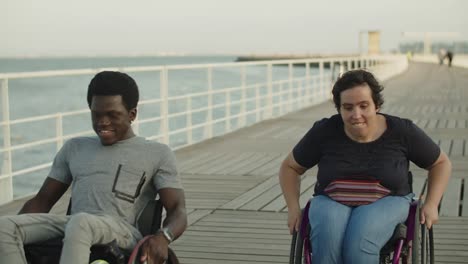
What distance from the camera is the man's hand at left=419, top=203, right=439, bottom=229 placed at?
293cm

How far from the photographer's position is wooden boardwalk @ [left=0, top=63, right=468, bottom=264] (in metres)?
4.26

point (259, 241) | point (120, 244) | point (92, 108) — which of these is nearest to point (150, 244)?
point (120, 244)

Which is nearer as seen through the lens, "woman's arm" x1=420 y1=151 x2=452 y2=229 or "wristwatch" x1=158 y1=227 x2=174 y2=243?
"wristwatch" x1=158 y1=227 x2=174 y2=243

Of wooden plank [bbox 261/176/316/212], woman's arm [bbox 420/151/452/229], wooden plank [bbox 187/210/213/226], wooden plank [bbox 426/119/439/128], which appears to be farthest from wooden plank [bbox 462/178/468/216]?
wooden plank [bbox 426/119/439/128]

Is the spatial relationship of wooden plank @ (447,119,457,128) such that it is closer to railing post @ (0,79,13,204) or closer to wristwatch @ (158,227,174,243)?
railing post @ (0,79,13,204)

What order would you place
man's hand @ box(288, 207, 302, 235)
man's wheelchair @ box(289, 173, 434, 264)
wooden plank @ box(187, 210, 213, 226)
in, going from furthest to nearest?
1. wooden plank @ box(187, 210, 213, 226)
2. man's hand @ box(288, 207, 302, 235)
3. man's wheelchair @ box(289, 173, 434, 264)

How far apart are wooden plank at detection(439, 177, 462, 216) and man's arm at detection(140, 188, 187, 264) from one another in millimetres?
2716

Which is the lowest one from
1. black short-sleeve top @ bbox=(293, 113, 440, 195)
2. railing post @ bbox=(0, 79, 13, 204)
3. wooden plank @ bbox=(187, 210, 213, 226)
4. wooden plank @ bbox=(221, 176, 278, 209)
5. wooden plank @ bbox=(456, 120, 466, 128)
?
wooden plank @ bbox=(456, 120, 466, 128)

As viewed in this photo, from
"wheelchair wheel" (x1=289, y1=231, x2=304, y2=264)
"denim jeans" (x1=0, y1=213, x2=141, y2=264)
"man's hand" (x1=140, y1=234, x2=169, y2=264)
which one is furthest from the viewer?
"wheelchair wheel" (x1=289, y1=231, x2=304, y2=264)

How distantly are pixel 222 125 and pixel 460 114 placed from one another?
951 cm

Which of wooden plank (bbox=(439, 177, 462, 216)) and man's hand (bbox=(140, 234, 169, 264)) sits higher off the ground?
man's hand (bbox=(140, 234, 169, 264))

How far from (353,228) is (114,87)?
96 cm

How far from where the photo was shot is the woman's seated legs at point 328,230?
9.39 feet

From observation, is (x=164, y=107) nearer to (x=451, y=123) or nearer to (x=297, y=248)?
(x=451, y=123)
